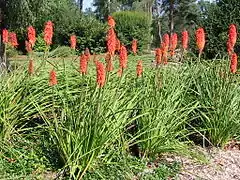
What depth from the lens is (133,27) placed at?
23578mm

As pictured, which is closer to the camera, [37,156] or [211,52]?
[37,156]

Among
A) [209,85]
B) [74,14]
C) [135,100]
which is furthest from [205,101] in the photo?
[74,14]

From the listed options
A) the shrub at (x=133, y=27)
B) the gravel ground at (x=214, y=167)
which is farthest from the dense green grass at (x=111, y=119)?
the shrub at (x=133, y=27)

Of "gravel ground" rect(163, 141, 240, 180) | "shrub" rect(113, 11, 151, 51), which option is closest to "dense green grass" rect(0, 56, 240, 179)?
"gravel ground" rect(163, 141, 240, 180)

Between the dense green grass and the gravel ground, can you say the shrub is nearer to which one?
the dense green grass

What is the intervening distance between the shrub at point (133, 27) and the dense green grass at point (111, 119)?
18.9m

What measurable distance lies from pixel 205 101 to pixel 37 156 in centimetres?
Result: 189

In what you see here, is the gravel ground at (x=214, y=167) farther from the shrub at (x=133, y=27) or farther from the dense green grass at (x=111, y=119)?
the shrub at (x=133, y=27)

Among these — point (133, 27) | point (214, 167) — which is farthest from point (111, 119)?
point (133, 27)

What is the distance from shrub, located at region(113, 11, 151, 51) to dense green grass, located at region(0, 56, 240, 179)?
1892cm

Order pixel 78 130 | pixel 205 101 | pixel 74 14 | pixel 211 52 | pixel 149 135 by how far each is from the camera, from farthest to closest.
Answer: pixel 74 14 → pixel 211 52 → pixel 205 101 → pixel 149 135 → pixel 78 130

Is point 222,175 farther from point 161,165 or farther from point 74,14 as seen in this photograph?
point 74,14

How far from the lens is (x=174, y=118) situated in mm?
3799

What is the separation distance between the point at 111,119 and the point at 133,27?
2055 cm
